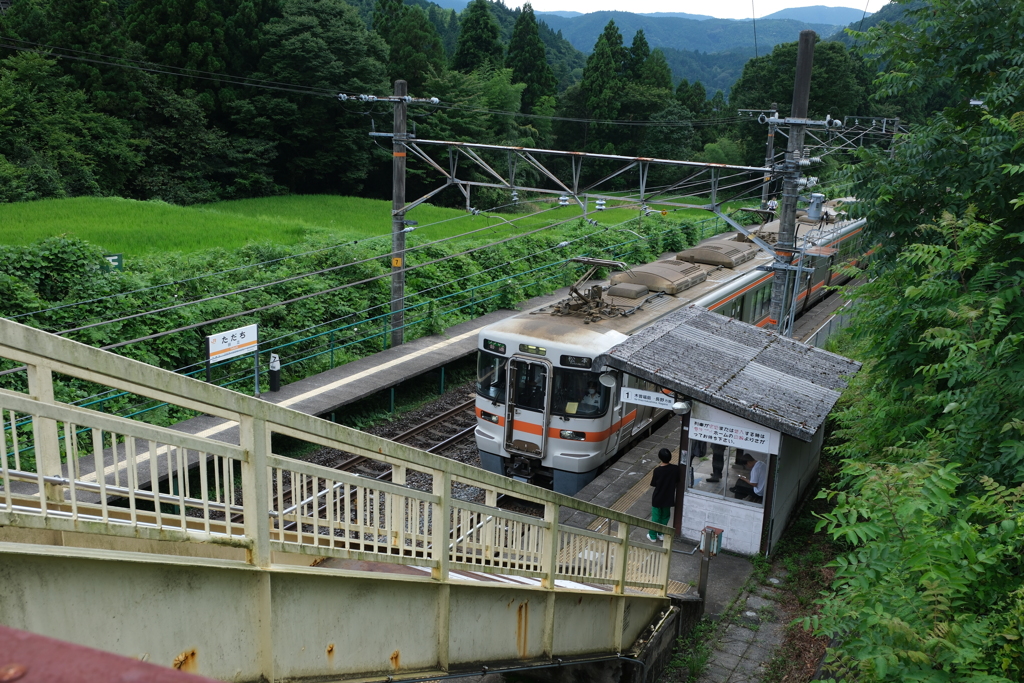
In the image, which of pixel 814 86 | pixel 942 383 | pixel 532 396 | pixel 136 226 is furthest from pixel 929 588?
pixel 814 86

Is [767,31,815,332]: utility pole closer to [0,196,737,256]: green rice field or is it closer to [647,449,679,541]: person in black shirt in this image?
[0,196,737,256]: green rice field

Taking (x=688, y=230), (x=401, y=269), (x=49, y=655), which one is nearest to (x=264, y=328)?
(x=401, y=269)

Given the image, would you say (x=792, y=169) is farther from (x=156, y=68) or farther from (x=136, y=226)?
(x=156, y=68)

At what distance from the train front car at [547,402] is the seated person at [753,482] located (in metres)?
2.35

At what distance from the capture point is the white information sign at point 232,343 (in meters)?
15.5

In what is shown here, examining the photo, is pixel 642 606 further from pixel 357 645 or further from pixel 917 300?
pixel 357 645

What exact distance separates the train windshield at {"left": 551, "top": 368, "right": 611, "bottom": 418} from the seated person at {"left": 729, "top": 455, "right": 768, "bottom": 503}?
2.36 meters

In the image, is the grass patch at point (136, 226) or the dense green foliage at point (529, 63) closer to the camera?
the grass patch at point (136, 226)

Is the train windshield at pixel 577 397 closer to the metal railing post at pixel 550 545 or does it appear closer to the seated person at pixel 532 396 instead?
the seated person at pixel 532 396

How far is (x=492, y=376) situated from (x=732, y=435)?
4184mm

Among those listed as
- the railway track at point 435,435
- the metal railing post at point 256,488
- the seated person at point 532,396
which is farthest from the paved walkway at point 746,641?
the railway track at point 435,435

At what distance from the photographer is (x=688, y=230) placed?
130 ft

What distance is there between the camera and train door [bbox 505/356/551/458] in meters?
12.7

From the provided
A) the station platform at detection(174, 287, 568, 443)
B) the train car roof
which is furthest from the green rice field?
the train car roof
